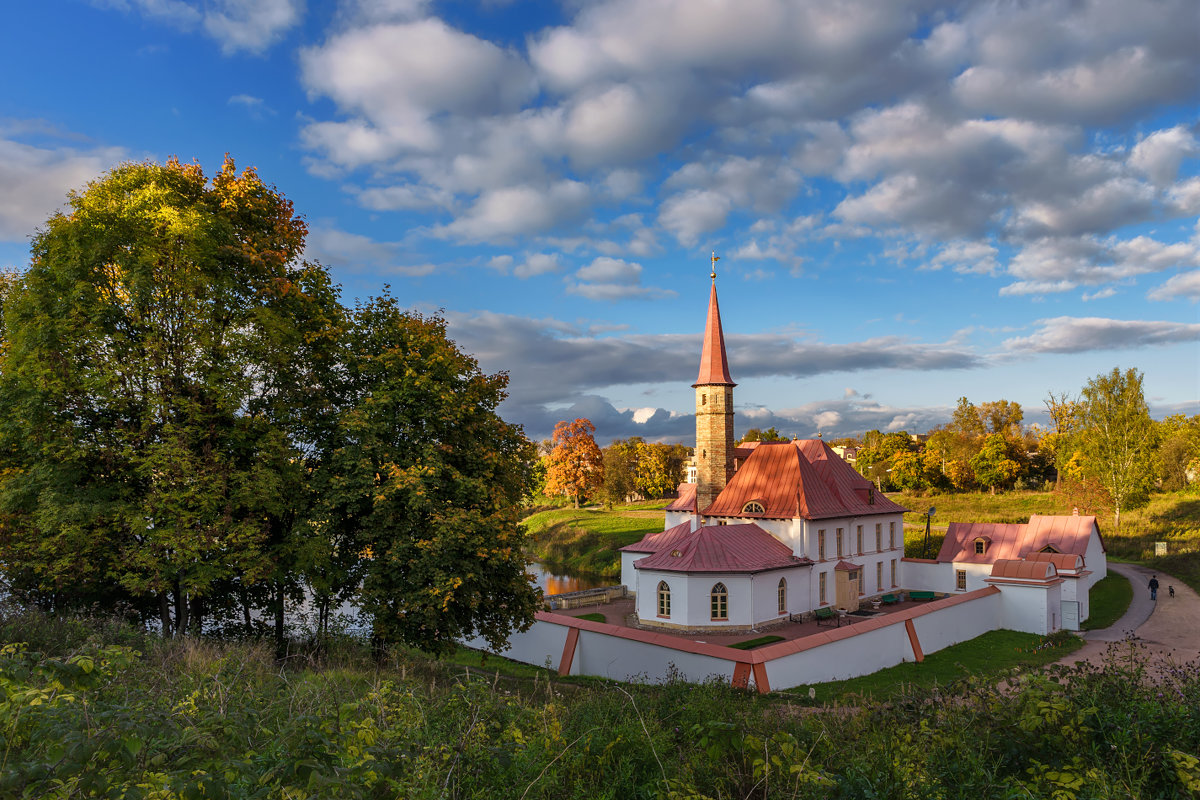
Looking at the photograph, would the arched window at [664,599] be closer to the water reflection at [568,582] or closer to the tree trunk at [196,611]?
the water reflection at [568,582]

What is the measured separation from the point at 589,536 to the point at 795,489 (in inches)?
1064

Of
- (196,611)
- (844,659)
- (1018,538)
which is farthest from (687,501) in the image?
(196,611)

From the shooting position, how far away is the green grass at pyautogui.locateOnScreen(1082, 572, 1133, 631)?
1115 inches

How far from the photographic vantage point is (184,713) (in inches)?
197

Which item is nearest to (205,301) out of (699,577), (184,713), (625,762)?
(184,713)

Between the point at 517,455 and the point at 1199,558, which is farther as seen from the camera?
the point at 1199,558

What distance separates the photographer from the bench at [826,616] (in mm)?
29375

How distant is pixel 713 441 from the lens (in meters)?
35.8

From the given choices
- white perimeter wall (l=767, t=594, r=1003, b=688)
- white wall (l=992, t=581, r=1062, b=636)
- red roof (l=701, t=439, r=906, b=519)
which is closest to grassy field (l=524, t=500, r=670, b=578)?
red roof (l=701, t=439, r=906, b=519)

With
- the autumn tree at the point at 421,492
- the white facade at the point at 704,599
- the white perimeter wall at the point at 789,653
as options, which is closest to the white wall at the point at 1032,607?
the white perimeter wall at the point at 789,653

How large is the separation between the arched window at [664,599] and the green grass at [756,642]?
11.0ft

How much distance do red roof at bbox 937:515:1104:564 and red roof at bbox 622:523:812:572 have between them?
10.3m

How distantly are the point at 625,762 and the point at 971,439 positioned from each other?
7672 cm

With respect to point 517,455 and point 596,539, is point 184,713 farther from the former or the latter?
point 596,539
